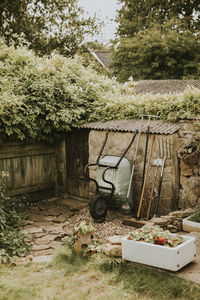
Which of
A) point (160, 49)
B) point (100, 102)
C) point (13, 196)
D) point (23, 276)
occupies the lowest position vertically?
point (23, 276)

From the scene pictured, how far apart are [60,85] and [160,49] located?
11.5m

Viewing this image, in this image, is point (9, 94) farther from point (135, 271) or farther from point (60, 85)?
point (135, 271)

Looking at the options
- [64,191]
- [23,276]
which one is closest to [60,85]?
[64,191]

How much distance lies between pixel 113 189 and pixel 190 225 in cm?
177

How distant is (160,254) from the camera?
4.19m

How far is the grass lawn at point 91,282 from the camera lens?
3.96 metres

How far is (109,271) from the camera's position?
4621 mm

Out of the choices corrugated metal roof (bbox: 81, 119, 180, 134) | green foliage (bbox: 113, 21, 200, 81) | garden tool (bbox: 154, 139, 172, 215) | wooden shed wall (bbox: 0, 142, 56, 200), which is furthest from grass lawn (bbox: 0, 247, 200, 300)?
green foliage (bbox: 113, 21, 200, 81)

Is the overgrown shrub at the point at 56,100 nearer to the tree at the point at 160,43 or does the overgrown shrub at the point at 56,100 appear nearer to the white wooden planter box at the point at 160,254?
the white wooden planter box at the point at 160,254

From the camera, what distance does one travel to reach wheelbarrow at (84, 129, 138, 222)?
6.91 metres

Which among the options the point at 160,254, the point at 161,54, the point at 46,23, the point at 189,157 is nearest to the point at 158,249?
the point at 160,254

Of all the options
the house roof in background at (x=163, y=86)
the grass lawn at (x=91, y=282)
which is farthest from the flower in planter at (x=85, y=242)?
the house roof in background at (x=163, y=86)

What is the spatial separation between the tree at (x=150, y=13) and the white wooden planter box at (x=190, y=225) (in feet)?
56.5

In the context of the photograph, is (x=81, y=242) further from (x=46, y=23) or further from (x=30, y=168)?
(x=46, y=23)
